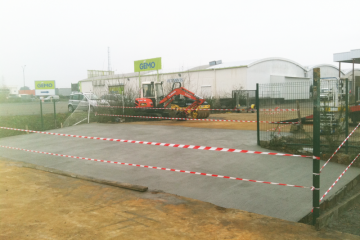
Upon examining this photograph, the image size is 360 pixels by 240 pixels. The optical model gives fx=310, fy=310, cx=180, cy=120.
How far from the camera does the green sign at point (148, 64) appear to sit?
2373cm

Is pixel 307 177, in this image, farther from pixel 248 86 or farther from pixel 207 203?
pixel 248 86

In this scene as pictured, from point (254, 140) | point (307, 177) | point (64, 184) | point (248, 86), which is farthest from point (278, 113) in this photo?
point (248, 86)

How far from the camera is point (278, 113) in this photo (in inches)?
424

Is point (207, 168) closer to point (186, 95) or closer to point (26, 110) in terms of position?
point (186, 95)

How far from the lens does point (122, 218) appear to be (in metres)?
4.53

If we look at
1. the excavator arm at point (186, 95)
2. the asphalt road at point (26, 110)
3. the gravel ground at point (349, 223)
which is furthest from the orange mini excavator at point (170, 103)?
the gravel ground at point (349, 223)

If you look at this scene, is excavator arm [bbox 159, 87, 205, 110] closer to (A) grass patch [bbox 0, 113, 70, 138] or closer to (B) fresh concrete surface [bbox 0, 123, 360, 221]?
(B) fresh concrete surface [bbox 0, 123, 360, 221]

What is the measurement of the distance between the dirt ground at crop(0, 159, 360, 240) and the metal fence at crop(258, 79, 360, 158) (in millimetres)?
4619

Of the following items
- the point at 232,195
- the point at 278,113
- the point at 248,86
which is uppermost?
the point at 248,86

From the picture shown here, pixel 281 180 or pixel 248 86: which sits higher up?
pixel 248 86

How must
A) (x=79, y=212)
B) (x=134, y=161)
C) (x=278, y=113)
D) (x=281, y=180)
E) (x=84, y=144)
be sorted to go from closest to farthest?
(x=79, y=212)
(x=281, y=180)
(x=134, y=161)
(x=278, y=113)
(x=84, y=144)

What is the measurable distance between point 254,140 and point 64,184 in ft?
→ 22.3

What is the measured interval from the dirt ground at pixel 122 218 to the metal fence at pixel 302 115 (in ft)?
15.2

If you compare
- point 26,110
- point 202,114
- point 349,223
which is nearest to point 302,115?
point 349,223
